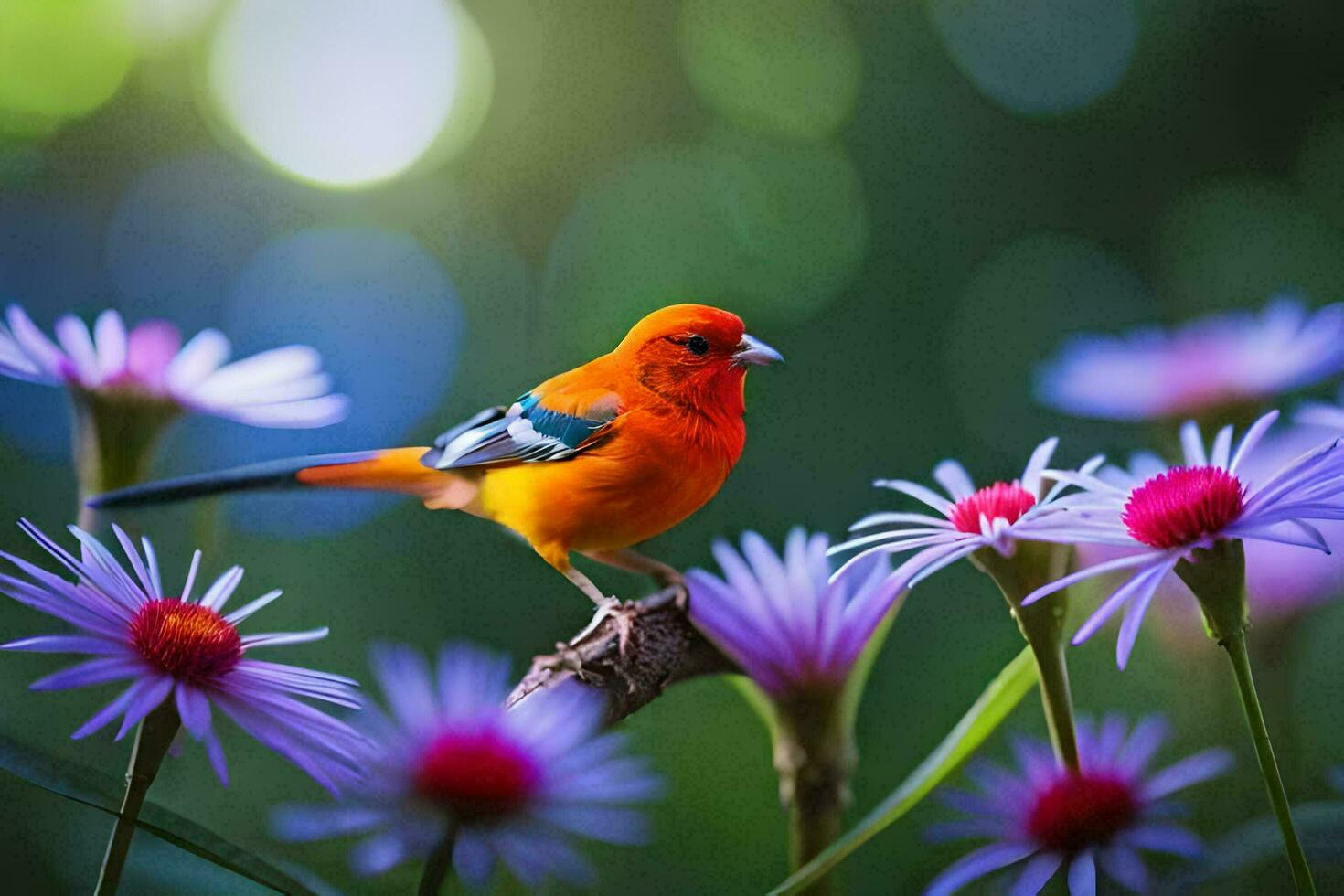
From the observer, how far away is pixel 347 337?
2.35 ft

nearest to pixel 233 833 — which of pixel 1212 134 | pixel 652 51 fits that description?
pixel 652 51

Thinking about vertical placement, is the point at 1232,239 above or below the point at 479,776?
above

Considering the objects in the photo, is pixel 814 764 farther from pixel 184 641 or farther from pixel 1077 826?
pixel 184 641

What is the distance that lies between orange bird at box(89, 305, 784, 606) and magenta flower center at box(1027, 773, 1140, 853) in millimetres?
216

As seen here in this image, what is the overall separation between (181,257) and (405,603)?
0.27 m

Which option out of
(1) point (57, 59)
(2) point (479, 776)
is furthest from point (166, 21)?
(2) point (479, 776)

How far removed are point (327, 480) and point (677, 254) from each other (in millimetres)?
347

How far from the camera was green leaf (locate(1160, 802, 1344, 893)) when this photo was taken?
51 cm

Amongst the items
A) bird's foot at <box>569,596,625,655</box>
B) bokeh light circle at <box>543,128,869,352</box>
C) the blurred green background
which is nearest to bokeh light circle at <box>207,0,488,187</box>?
the blurred green background

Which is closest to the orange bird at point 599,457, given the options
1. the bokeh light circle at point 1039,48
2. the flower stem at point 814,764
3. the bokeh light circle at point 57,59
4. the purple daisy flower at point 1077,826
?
the flower stem at point 814,764

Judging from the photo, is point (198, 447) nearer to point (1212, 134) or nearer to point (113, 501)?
point (113, 501)

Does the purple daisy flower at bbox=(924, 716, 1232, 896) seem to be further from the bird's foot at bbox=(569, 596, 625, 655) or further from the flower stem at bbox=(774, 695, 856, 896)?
the bird's foot at bbox=(569, 596, 625, 655)

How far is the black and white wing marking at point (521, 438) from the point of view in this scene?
1.89 feet

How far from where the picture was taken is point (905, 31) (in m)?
0.88
